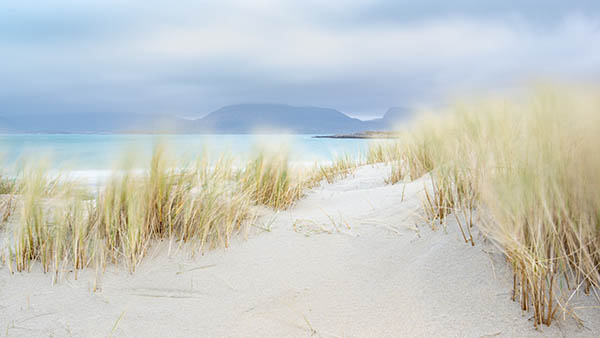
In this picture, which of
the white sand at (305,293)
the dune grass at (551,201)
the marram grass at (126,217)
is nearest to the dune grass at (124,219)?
the marram grass at (126,217)

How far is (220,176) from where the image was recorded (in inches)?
96.4

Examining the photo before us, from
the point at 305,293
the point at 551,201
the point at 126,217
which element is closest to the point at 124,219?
the point at 126,217

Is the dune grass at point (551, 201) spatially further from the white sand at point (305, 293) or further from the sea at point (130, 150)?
the sea at point (130, 150)

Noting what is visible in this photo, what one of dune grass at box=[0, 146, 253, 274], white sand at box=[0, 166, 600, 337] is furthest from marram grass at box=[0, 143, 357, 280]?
white sand at box=[0, 166, 600, 337]

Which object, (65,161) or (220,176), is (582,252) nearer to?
(220,176)

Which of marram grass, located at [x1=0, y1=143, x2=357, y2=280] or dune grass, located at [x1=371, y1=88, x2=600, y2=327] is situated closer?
dune grass, located at [x1=371, y1=88, x2=600, y2=327]

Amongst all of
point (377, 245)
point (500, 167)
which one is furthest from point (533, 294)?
point (377, 245)

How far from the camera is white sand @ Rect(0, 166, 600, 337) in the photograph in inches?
55.5

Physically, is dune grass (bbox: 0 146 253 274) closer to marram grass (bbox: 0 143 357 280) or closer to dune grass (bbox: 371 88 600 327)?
marram grass (bbox: 0 143 357 280)

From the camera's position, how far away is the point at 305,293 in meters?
1.64

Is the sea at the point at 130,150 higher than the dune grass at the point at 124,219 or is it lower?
higher

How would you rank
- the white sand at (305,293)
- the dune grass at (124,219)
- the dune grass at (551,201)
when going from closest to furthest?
1. the dune grass at (551,201)
2. the white sand at (305,293)
3. the dune grass at (124,219)

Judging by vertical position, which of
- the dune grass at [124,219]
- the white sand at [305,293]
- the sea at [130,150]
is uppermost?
the sea at [130,150]

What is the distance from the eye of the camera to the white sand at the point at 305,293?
4.62 feet
